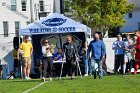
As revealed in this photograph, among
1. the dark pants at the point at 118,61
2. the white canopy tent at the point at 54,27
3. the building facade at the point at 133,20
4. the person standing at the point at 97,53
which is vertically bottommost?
the building facade at the point at 133,20

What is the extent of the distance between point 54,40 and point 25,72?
10.4 feet

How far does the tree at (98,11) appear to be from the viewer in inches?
2189

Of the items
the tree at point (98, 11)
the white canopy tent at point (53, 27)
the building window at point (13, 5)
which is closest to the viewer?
the white canopy tent at point (53, 27)

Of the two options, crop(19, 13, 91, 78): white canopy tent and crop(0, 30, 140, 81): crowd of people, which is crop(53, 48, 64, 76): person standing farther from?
crop(19, 13, 91, 78): white canopy tent

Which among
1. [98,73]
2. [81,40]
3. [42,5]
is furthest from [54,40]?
[42,5]

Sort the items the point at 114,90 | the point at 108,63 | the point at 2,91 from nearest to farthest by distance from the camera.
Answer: the point at 114,90 < the point at 2,91 < the point at 108,63

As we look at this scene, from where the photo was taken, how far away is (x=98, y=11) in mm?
56094

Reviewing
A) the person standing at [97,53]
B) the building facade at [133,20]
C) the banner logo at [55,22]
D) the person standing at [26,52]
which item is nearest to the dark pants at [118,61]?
the banner logo at [55,22]

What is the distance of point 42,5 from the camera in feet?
203

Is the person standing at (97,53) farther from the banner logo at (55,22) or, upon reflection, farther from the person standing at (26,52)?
the banner logo at (55,22)

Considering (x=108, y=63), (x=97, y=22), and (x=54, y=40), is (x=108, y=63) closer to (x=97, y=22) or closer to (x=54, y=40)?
(x=54, y=40)

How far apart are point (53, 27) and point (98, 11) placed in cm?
3300

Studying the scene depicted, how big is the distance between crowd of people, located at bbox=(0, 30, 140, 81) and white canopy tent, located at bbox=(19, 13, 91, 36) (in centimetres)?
58

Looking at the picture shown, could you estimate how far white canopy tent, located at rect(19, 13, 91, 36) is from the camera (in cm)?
2333
